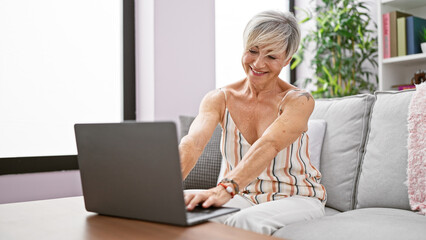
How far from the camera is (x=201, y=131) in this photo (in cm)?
139

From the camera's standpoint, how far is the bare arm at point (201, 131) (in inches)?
49.5

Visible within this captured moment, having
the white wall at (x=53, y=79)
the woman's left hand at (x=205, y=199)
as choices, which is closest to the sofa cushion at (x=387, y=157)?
the woman's left hand at (x=205, y=199)

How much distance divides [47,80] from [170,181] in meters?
1.81

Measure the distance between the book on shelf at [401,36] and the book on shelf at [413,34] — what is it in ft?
0.07

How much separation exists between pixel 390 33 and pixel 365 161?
4.29ft

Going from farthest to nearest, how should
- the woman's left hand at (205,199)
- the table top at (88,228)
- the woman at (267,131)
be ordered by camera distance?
the woman at (267,131) → the woman's left hand at (205,199) → the table top at (88,228)

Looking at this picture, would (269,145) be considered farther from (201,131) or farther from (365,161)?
(365,161)

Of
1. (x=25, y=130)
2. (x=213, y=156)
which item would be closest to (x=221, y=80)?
(x=213, y=156)

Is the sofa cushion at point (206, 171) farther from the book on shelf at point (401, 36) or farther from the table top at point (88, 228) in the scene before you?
the book on shelf at point (401, 36)

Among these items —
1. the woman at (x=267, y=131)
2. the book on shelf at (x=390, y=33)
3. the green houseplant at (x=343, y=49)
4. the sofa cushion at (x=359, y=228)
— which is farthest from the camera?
the green houseplant at (x=343, y=49)

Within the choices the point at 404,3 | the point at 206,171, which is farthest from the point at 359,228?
the point at 404,3

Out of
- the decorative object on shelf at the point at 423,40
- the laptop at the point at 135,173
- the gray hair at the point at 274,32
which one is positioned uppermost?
the decorative object on shelf at the point at 423,40

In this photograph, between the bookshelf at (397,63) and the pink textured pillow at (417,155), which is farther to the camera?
the bookshelf at (397,63)

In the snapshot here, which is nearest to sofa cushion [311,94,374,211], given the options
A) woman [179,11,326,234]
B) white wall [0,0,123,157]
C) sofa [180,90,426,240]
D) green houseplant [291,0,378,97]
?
sofa [180,90,426,240]
